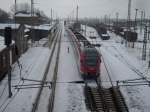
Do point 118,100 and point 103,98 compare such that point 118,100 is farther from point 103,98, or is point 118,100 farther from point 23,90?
point 23,90

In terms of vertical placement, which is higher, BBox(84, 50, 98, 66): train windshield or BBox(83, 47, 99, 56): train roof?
BBox(83, 47, 99, 56): train roof

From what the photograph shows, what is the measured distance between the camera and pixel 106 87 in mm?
18703

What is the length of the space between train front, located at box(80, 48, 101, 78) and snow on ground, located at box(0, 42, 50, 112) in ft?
11.3

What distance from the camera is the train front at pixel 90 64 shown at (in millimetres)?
20500

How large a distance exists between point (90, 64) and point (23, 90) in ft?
18.0

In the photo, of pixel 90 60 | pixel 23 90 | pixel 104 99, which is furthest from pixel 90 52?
pixel 23 90

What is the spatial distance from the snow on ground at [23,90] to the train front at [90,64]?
3456 millimetres

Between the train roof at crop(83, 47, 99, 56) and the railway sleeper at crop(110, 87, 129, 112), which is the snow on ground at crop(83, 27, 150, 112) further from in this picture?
the train roof at crop(83, 47, 99, 56)

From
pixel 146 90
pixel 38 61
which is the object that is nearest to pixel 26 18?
pixel 38 61

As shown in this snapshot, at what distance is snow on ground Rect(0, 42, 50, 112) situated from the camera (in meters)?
15.0

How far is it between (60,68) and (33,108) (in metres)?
11.0

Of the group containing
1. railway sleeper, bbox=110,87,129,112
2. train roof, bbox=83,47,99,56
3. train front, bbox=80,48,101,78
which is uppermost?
train roof, bbox=83,47,99,56

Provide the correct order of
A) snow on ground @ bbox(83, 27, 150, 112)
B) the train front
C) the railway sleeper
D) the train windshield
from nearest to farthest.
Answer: the railway sleeper, snow on ground @ bbox(83, 27, 150, 112), the train front, the train windshield

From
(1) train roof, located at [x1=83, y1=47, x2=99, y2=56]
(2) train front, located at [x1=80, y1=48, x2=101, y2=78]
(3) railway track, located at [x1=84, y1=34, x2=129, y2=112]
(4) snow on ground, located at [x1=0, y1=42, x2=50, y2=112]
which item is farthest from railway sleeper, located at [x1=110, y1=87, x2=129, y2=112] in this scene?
(4) snow on ground, located at [x1=0, y1=42, x2=50, y2=112]
